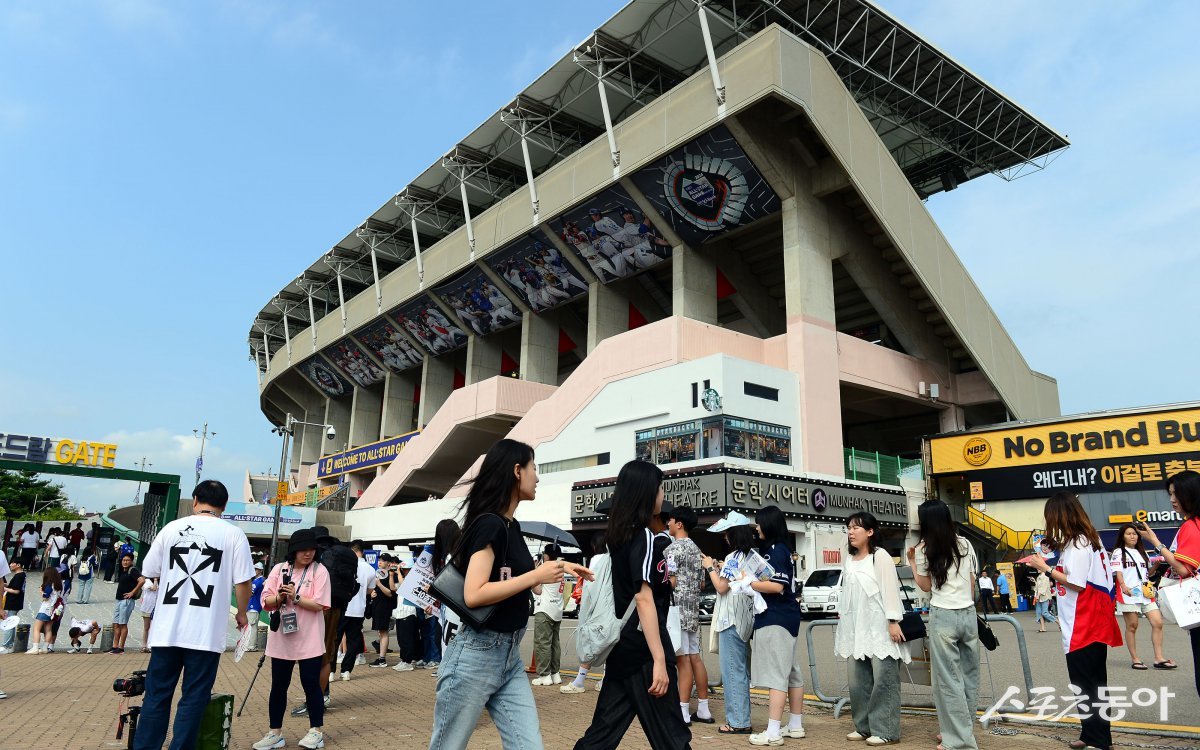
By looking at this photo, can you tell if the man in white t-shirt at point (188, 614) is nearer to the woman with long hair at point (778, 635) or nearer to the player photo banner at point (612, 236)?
the woman with long hair at point (778, 635)

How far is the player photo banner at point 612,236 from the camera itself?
2986 centimetres

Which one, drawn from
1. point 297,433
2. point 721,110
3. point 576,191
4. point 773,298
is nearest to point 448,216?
point 576,191

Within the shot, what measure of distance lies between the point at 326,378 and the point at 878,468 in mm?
39635

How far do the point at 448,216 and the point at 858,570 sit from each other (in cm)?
3939

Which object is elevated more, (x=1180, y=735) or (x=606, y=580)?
(x=606, y=580)

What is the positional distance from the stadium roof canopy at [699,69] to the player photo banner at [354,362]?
8973 millimetres

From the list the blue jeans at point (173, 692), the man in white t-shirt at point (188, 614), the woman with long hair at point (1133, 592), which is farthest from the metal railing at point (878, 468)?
the blue jeans at point (173, 692)

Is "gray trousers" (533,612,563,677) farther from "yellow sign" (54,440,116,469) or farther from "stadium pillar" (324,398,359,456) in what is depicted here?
"stadium pillar" (324,398,359,456)

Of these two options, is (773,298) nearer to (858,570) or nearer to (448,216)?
(448,216)

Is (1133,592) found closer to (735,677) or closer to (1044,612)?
(735,677)

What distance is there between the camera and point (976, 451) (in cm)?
2827

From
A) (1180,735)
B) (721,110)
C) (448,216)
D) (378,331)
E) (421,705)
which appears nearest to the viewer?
(1180,735)

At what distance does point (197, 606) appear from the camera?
4.50 m

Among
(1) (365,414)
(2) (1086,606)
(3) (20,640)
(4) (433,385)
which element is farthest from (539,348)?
(2) (1086,606)
